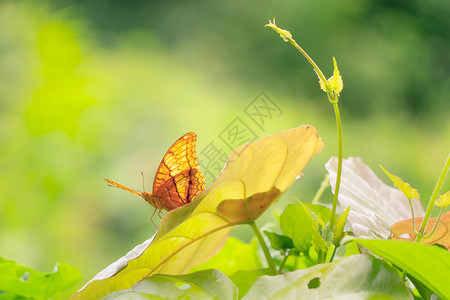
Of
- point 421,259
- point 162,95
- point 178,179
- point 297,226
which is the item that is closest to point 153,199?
point 178,179

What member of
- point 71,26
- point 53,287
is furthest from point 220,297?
point 71,26

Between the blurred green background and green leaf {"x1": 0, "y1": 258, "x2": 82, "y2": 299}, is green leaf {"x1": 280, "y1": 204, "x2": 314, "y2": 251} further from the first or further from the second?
the blurred green background

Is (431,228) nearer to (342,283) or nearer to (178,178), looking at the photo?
(342,283)

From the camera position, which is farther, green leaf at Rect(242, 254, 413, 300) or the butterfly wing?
the butterfly wing

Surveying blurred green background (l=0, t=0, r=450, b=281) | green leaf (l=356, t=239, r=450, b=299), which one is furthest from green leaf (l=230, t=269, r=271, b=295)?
blurred green background (l=0, t=0, r=450, b=281)

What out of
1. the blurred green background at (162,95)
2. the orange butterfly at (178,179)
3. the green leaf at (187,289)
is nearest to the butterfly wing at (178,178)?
the orange butterfly at (178,179)

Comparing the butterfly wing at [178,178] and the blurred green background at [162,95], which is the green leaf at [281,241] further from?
the blurred green background at [162,95]
